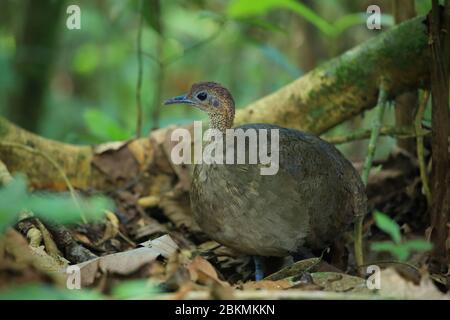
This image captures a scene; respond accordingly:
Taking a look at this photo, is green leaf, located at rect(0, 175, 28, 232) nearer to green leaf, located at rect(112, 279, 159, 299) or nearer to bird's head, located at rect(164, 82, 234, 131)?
green leaf, located at rect(112, 279, 159, 299)

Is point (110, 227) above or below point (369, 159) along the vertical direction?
below

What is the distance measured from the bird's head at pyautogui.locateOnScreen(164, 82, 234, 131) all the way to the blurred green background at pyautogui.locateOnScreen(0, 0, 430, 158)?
2.98 feet

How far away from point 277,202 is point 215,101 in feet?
2.68

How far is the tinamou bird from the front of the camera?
142 inches

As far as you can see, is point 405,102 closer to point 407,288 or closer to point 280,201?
point 280,201

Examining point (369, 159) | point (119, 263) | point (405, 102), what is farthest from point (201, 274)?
point (405, 102)

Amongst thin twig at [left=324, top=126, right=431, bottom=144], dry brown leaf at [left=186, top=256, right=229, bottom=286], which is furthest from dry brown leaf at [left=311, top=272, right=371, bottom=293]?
thin twig at [left=324, top=126, right=431, bottom=144]

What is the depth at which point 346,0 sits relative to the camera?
301 inches

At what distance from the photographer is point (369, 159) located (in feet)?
14.5

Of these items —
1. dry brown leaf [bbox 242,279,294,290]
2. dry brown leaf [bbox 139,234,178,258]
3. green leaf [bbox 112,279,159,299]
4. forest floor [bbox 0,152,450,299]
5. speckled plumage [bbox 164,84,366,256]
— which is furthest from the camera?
speckled plumage [bbox 164,84,366,256]

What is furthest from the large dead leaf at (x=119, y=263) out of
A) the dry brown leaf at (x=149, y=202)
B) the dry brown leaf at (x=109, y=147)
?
the dry brown leaf at (x=109, y=147)

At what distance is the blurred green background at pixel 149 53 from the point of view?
5562mm

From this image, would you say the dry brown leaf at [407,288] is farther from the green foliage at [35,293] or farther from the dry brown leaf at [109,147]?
the dry brown leaf at [109,147]

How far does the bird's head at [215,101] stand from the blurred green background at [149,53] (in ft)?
2.98
